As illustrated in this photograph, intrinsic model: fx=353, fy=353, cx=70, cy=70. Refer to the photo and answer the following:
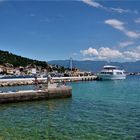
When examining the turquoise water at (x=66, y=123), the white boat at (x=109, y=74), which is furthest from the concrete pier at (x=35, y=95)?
the white boat at (x=109, y=74)

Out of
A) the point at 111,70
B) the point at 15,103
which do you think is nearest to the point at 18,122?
the point at 15,103

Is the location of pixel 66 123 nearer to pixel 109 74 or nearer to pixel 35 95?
pixel 35 95

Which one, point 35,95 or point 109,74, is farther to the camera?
point 109,74

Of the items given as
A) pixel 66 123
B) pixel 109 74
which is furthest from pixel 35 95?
pixel 109 74

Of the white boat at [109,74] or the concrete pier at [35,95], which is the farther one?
the white boat at [109,74]

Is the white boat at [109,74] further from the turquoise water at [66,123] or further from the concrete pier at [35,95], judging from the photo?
the turquoise water at [66,123]

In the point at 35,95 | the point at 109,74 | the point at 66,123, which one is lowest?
the point at 66,123

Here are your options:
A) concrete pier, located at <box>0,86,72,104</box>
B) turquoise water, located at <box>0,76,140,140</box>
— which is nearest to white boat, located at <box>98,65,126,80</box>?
concrete pier, located at <box>0,86,72,104</box>

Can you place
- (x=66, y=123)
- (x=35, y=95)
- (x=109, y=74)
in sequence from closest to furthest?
(x=66, y=123) < (x=35, y=95) < (x=109, y=74)

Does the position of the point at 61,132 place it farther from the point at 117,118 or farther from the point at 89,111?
the point at 89,111

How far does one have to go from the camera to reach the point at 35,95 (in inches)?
1983

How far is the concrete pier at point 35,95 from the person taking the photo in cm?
4689

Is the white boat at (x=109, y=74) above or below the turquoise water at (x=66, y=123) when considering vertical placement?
above

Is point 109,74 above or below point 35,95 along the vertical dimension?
above
